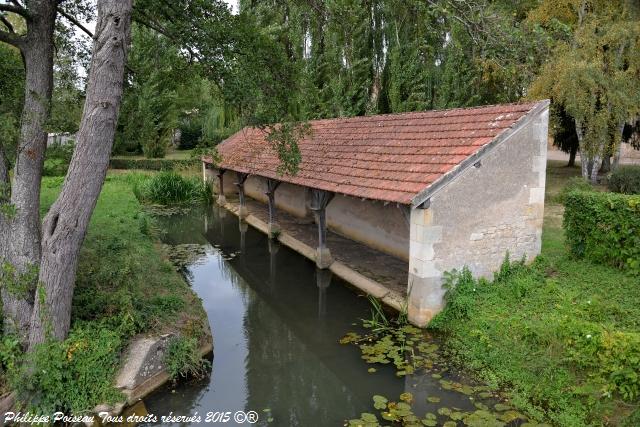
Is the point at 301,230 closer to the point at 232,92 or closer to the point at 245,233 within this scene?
the point at 245,233

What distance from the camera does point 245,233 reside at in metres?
13.9

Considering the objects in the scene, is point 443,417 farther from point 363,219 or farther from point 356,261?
point 363,219

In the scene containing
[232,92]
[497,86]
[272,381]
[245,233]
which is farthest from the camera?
[497,86]

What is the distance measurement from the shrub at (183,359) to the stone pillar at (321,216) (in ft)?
13.7

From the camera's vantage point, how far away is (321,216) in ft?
31.6

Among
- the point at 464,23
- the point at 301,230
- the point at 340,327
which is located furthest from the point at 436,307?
the point at 301,230

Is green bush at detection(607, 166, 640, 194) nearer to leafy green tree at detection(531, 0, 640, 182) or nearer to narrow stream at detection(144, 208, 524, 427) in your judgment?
leafy green tree at detection(531, 0, 640, 182)

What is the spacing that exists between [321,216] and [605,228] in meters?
5.02

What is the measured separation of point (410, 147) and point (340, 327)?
11.0 feet

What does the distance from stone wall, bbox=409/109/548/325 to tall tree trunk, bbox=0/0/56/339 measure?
196 inches

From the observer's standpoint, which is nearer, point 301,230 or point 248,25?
point 248,25

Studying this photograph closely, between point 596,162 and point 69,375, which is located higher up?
point 596,162

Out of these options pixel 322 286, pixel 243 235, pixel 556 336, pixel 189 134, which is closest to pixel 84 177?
pixel 322 286

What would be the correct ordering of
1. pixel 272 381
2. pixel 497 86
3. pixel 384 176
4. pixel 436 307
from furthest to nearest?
pixel 497 86, pixel 384 176, pixel 436 307, pixel 272 381
